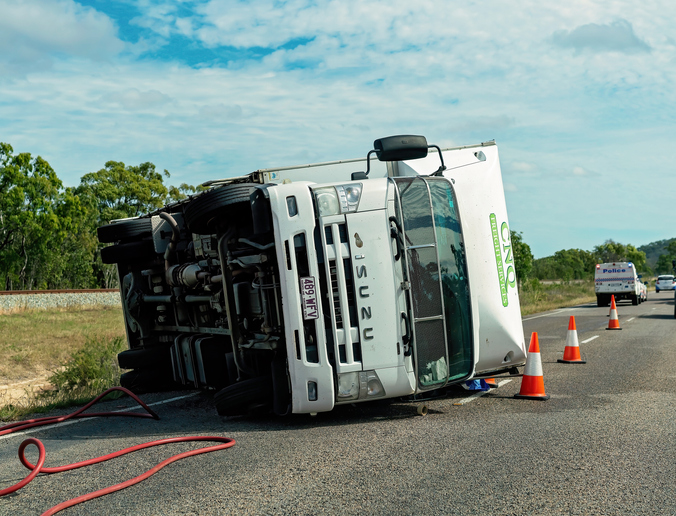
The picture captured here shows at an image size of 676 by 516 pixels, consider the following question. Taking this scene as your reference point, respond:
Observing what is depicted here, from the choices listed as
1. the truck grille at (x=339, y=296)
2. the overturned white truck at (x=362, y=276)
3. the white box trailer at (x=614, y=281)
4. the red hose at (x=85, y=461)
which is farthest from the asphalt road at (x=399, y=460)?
the white box trailer at (x=614, y=281)

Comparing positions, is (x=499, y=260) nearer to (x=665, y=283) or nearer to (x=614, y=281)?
(x=614, y=281)

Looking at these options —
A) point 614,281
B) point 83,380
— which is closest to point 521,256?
point 614,281

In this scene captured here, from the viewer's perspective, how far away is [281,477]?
15.5ft

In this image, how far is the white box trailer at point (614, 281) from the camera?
3381 centimetres

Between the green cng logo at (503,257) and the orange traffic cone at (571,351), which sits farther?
the orange traffic cone at (571,351)

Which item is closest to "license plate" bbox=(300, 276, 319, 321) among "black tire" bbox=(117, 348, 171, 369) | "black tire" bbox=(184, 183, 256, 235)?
"black tire" bbox=(184, 183, 256, 235)

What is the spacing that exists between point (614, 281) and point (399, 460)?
105ft

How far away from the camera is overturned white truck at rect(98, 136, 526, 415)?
20.1 feet

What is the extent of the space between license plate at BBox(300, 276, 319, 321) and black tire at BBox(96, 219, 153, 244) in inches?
152

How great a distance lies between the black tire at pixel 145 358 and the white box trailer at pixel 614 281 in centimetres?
2894

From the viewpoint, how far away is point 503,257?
24.4ft

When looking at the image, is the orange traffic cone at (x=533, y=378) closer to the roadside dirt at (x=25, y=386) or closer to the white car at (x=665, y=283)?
the roadside dirt at (x=25, y=386)

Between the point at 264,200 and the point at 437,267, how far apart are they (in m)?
1.78

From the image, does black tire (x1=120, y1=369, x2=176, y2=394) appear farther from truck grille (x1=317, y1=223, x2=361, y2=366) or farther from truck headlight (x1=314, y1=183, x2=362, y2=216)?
truck headlight (x1=314, y1=183, x2=362, y2=216)
